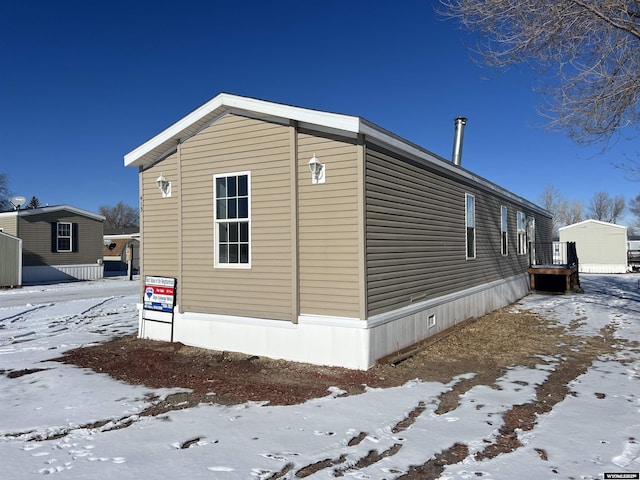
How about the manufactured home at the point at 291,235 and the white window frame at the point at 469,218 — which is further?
the white window frame at the point at 469,218

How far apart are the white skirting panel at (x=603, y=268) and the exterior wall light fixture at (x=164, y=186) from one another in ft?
98.6

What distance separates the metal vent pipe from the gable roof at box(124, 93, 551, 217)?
495 cm

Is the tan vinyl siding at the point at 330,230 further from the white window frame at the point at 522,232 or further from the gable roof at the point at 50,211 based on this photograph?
the gable roof at the point at 50,211

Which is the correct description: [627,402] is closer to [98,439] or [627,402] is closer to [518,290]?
[98,439]

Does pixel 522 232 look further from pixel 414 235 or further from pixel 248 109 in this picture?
pixel 248 109

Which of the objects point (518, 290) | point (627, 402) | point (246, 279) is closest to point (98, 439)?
point (246, 279)

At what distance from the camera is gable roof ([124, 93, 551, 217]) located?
6.23 meters

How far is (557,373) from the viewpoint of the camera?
626 cm

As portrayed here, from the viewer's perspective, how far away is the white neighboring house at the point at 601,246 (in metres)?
29.8

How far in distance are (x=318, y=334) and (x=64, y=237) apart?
813 inches

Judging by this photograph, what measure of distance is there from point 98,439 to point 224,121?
507cm

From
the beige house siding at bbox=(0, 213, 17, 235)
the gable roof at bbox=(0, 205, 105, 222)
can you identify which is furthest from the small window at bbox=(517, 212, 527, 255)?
the beige house siding at bbox=(0, 213, 17, 235)

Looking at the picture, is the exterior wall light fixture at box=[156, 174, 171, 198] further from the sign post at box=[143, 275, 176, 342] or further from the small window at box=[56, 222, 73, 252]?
the small window at box=[56, 222, 73, 252]

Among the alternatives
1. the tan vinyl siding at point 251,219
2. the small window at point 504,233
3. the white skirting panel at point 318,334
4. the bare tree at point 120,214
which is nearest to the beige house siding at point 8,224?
the white skirting panel at point 318,334
